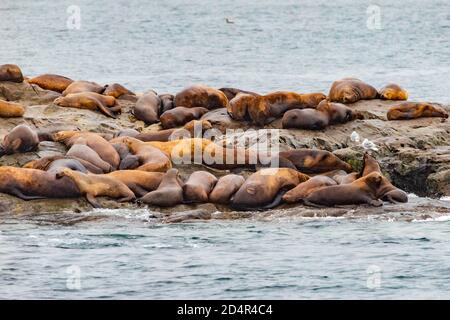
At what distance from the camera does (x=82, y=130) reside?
2336 centimetres

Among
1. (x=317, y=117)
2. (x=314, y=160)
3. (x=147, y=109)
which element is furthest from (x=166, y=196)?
(x=147, y=109)

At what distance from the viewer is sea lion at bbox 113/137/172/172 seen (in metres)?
20.7

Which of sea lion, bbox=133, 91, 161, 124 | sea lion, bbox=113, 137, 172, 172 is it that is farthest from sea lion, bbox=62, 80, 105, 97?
sea lion, bbox=113, 137, 172, 172

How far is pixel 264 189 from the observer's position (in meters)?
19.8

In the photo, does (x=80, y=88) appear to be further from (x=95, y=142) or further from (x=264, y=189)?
(x=264, y=189)

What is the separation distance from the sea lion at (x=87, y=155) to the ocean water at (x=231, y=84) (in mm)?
1668

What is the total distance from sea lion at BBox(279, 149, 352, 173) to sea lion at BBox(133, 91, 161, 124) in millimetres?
4170

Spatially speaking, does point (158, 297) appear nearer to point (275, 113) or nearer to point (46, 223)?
point (46, 223)

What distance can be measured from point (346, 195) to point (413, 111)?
16.5 ft

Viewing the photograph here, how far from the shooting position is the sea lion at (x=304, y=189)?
65.1 feet

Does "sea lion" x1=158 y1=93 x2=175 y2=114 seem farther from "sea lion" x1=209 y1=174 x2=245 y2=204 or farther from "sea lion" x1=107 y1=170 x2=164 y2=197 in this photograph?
"sea lion" x1=209 y1=174 x2=245 y2=204

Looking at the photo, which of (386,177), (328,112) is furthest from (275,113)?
(386,177)

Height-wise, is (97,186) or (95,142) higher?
(95,142)

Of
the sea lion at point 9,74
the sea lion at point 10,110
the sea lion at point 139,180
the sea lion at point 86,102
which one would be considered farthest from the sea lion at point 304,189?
the sea lion at point 9,74
